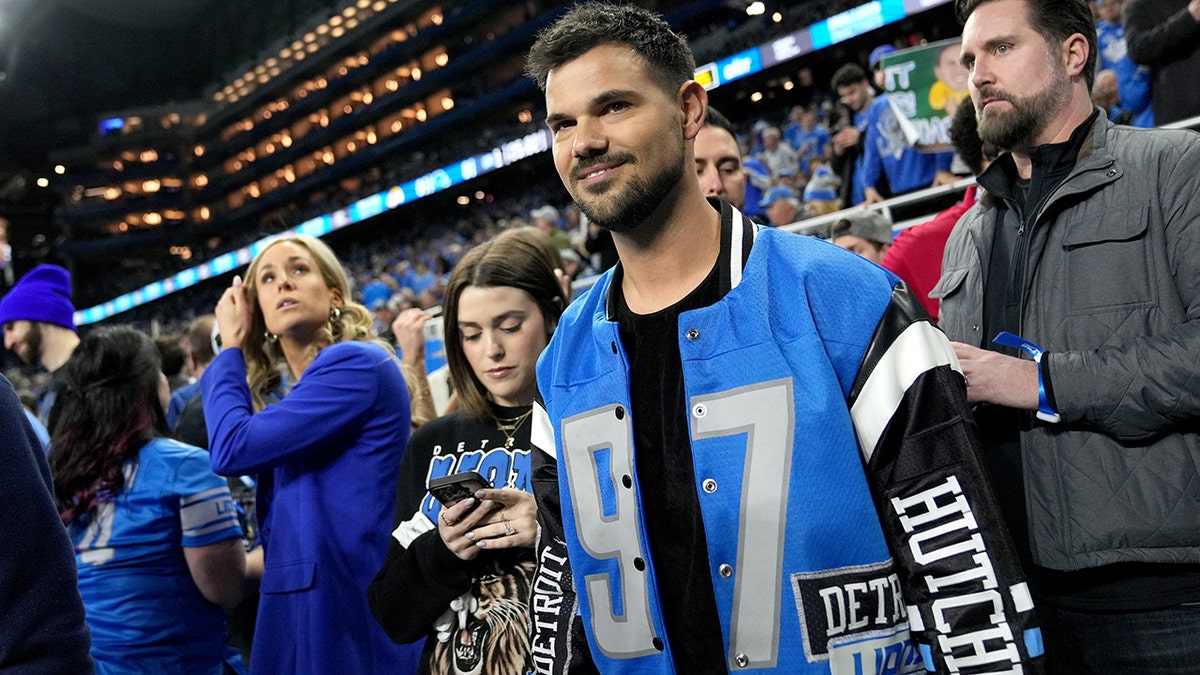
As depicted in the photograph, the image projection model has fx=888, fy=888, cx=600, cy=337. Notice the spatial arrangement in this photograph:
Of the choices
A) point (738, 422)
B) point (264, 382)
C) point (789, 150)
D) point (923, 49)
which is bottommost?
point (738, 422)

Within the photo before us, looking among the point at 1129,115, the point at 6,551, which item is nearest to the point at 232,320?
the point at 6,551

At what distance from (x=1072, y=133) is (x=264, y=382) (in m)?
2.34

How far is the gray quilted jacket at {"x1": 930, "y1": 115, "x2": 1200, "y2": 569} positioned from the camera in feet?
4.93

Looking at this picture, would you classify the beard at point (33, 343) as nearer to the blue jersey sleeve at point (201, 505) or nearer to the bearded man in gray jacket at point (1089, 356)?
the blue jersey sleeve at point (201, 505)

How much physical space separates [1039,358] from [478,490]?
106cm

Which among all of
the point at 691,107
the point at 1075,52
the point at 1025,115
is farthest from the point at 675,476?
the point at 1075,52

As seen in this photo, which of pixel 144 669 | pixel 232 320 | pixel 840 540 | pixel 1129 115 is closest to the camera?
pixel 840 540

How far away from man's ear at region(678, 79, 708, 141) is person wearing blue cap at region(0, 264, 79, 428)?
3582mm

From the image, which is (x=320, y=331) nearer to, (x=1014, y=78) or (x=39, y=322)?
(x=1014, y=78)

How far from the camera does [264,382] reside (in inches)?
112

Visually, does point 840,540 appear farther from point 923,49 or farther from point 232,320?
point 923,49

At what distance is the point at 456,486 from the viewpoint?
5.60 ft

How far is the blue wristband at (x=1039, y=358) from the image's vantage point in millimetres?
1553

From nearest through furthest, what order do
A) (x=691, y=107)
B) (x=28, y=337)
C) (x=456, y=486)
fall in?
1. (x=691, y=107)
2. (x=456, y=486)
3. (x=28, y=337)
